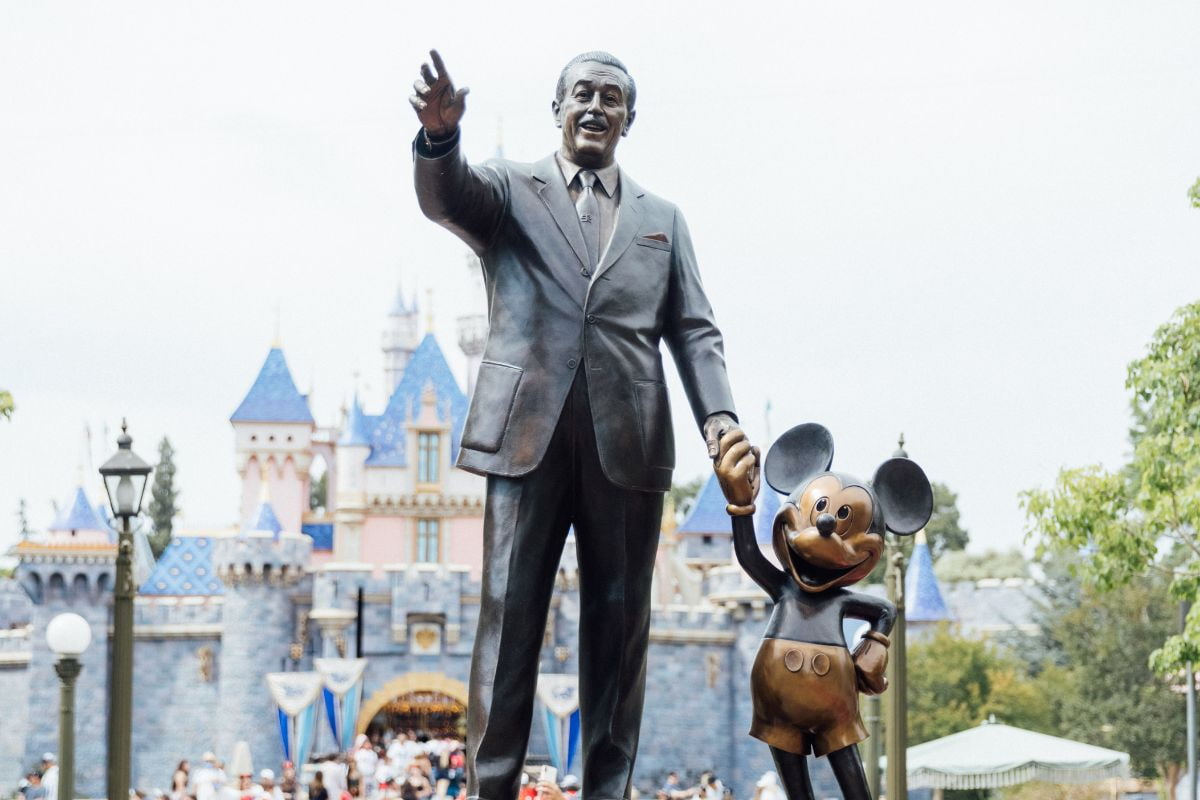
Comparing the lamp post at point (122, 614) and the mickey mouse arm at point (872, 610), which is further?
the lamp post at point (122, 614)

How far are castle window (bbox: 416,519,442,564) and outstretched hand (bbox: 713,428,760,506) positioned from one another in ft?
137

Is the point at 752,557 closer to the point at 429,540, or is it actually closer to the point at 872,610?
the point at 872,610

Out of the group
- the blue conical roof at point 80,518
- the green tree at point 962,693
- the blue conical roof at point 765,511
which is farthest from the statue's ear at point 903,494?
the blue conical roof at point 80,518

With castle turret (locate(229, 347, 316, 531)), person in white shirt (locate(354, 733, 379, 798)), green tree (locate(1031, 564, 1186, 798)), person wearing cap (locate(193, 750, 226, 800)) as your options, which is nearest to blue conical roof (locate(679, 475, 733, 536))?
castle turret (locate(229, 347, 316, 531))

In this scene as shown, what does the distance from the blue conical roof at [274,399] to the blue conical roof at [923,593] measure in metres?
16.1

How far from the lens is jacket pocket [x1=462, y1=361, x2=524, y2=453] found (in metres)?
5.04

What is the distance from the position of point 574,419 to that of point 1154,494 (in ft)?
30.8

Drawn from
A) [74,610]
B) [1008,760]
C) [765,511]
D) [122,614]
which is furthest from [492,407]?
[74,610]

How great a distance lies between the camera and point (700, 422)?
5.23 metres

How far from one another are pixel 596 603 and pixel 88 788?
39.6m

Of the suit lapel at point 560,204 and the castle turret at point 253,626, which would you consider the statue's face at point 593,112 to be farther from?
the castle turret at point 253,626

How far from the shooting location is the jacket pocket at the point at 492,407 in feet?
16.5

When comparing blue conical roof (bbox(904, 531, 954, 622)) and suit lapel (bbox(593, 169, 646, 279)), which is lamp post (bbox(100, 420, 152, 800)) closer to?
suit lapel (bbox(593, 169, 646, 279))

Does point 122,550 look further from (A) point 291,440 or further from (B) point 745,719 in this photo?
(A) point 291,440
